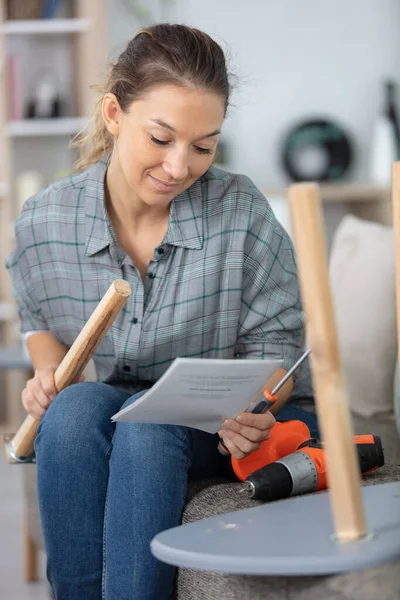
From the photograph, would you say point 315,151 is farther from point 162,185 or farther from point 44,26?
point 162,185

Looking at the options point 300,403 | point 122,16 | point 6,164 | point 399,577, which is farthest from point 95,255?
point 122,16

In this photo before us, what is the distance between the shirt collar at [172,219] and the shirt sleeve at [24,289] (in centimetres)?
13

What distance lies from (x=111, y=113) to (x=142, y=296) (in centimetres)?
29

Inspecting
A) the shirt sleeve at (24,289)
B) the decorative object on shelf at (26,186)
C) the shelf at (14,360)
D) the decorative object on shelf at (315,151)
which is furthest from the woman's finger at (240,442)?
the decorative object on shelf at (315,151)

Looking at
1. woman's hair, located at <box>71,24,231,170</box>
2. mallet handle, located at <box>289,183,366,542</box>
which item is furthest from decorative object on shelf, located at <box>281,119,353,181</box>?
mallet handle, located at <box>289,183,366,542</box>

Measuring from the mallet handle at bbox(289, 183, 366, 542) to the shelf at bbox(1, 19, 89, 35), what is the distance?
3.05 m

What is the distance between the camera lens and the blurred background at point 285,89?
3.81 meters

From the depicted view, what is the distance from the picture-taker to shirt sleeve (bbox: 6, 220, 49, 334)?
1.54 meters

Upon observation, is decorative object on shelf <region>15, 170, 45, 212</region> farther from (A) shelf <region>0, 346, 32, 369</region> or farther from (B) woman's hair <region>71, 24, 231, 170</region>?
(B) woman's hair <region>71, 24, 231, 170</region>

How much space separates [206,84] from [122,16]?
9.61ft

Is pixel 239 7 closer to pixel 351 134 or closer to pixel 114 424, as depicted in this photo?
pixel 351 134

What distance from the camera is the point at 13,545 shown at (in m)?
2.50

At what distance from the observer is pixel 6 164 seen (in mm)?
3666

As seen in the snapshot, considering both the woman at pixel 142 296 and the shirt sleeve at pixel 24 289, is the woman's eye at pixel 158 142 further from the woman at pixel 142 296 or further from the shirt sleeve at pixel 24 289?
the shirt sleeve at pixel 24 289
